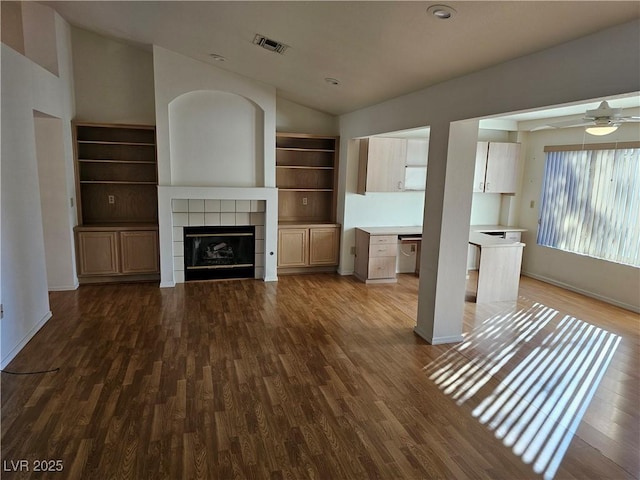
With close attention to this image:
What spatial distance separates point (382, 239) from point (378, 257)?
279 millimetres

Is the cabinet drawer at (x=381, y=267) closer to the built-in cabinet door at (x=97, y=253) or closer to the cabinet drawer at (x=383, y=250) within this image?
the cabinet drawer at (x=383, y=250)

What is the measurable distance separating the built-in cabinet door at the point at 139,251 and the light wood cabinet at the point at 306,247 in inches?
69.7

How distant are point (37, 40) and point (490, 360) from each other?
607 cm

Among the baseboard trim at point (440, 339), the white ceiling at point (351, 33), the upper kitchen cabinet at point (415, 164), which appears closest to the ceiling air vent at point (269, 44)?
the white ceiling at point (351, 33)

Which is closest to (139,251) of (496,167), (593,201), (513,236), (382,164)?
(382,164)

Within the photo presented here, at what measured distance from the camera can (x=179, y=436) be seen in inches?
99.9

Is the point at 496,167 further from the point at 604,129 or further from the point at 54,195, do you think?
the point at 54,195

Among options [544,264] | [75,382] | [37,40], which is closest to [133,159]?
[37,40]

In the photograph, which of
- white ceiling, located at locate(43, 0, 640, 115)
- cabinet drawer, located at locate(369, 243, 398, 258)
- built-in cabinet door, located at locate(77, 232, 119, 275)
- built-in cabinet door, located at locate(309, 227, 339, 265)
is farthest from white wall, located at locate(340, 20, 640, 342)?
built-in cabinet door, located at locate(77, 232, 119, 275)

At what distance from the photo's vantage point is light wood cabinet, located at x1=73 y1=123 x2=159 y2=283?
217 inches

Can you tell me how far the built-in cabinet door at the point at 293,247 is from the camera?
20.2 ft

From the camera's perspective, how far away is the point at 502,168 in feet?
21.9

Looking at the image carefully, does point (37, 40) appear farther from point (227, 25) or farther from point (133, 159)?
point (227, 25)

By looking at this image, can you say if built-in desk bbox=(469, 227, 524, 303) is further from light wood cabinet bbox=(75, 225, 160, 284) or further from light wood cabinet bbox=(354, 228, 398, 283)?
light wood cabinet bbox=(75, 225, 160, 284)
